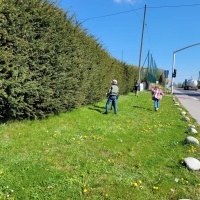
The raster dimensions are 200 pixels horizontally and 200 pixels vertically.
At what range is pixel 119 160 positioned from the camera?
6746 mm

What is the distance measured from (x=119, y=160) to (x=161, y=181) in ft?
3.96

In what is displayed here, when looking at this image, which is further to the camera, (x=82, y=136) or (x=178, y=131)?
(x=178, y=131)

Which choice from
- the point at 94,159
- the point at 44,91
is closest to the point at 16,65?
the point at 44,91

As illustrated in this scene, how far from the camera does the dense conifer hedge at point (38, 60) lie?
7523mm

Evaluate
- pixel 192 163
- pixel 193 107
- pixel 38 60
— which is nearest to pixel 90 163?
pixel 192 163

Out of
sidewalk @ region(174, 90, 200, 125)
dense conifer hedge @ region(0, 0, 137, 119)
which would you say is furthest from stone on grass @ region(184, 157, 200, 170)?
sidewalk @ region(174, 90, 200, 125)

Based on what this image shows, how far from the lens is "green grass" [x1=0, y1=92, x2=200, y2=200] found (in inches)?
198

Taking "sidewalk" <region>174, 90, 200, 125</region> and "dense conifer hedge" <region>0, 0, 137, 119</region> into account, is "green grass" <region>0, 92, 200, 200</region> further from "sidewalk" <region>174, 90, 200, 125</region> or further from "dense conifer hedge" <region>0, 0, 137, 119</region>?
"sidewalk" <region>174, 90, 200, 125</region>

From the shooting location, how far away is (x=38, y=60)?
339 inches

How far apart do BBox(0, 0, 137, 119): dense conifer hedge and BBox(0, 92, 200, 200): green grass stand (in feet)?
1.81

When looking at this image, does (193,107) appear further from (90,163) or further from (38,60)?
(90,163)

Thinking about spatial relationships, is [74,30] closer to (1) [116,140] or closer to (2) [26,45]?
(2) [26,45]

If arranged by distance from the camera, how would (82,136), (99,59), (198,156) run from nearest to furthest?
1. (198,156)
2. (82,136)
3. (99,59)

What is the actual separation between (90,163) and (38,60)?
11.8 ft
